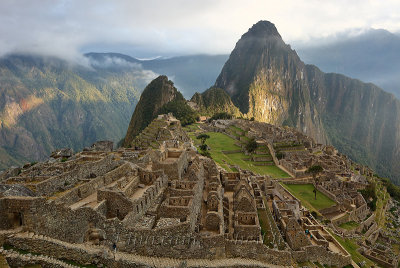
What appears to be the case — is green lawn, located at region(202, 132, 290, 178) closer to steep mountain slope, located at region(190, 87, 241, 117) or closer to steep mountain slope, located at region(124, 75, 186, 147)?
steep mountain slope, located at region(124, 75, 186, 147)

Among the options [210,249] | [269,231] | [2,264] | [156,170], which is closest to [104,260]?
[2,264]

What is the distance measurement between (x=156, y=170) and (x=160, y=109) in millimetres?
111122

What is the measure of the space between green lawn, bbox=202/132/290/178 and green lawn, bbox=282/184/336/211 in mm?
4874

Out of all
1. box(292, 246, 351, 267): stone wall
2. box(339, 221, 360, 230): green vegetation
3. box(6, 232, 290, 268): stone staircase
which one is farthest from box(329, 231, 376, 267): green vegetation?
box(6, 232, 290, 268): stone staircase

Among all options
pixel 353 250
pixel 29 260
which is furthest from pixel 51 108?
pixel 353 250

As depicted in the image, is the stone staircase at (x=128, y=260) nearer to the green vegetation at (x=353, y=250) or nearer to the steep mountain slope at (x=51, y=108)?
the green vegetation at (x=353, y=250)

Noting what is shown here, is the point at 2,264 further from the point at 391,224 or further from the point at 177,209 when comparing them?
the point at 391,224

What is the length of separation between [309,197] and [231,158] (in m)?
19.6

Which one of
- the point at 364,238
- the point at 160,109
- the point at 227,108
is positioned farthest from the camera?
the point at 227,108

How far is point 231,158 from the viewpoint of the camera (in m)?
60.2

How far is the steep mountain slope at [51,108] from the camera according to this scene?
313 ft

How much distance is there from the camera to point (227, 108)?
181 m

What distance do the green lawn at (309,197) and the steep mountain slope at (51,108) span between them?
7773cm

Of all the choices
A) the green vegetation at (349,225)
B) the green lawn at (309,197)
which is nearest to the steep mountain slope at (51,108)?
the green lawn at (309,197)
